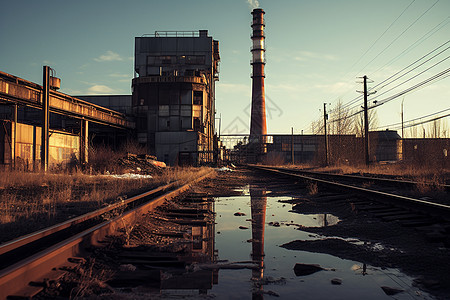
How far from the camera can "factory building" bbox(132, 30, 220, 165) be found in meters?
44.6

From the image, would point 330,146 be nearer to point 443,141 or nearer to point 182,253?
point 443,141

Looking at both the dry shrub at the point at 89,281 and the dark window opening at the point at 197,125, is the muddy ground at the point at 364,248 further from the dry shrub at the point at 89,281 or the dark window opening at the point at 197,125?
the dark window opening at the point at 197,125

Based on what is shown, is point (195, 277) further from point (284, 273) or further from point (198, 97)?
point (198, 97)

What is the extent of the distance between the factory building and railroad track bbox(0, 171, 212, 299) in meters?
36.1

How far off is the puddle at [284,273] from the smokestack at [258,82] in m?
59.7

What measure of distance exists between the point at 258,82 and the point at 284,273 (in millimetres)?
63668

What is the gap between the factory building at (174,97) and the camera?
44.6m

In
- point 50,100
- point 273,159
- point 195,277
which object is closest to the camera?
point 195,277

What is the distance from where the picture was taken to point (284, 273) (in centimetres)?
336

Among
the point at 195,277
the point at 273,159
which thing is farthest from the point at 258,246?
the point at 273,159

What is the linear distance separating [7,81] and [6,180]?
10.8 meters

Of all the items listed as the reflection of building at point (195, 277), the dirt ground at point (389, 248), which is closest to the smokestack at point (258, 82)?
the dirt ground at point (389, 248)

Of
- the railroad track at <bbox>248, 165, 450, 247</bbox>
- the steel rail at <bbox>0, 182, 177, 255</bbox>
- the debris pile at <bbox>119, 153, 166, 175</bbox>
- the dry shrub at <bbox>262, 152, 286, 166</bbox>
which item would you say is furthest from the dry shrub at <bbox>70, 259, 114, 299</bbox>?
the dry shrub at <bbox>262, 152, 286, 166</bbox>

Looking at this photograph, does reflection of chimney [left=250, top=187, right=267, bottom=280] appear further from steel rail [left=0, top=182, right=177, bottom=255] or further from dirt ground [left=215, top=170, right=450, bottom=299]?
steel rail [left=0, top=182, right=177, bottom=255]
